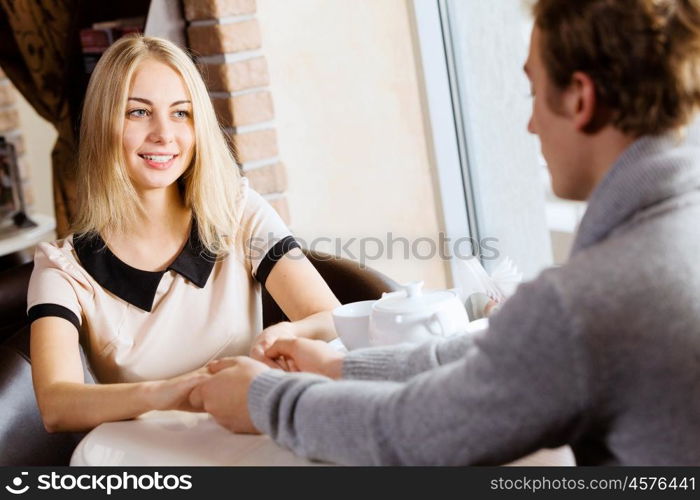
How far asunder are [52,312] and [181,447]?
0.55 metres

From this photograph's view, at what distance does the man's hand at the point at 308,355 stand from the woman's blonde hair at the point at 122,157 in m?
0.50

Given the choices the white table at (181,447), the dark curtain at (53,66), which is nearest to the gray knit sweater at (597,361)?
the white table at (181,447)

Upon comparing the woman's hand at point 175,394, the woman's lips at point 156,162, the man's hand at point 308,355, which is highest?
the woman's lips at point 156,162

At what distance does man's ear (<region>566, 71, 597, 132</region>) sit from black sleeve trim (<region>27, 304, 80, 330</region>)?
1016 millimetres

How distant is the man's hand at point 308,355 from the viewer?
1.22 m

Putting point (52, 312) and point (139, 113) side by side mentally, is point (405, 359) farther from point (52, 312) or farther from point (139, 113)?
point (139, 113)

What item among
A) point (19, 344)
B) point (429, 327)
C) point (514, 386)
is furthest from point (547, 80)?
point (19, 344)

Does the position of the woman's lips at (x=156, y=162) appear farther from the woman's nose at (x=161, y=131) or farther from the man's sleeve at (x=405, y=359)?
the man's sleeve at (x=405, y=359)

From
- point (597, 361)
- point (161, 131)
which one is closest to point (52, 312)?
point (161, 131)

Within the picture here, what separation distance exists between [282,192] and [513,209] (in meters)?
0.76

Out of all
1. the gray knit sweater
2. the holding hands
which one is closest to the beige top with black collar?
the holding hands

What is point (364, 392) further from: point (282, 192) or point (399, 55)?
point (399, 55)

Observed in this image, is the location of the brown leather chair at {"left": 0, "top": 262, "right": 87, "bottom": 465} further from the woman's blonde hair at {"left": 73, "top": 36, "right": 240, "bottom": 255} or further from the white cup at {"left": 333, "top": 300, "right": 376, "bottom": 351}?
the white cup at {"left": 333, "top": 300, "right": 376, "bottom": 351}

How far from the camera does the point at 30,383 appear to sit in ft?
5.81
